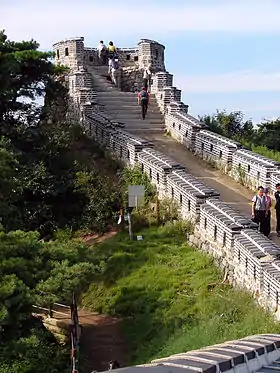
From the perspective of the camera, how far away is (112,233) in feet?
59.1

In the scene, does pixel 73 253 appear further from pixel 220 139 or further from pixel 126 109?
pixel 126 109

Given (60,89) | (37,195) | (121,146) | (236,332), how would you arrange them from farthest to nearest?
1. (60,89)
2. (121,146)
3. (37,195)
4. (236,332)

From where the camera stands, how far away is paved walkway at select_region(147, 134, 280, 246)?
56.5 feet

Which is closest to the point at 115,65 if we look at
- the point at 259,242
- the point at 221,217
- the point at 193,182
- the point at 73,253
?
the point at 193,182

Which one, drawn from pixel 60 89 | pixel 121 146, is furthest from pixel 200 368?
pixel 60 89

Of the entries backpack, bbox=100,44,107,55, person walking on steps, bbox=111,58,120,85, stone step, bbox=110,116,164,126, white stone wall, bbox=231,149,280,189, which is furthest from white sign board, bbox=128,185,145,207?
backpack, bbox=100,44,107,55

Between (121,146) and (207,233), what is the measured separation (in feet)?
21.0

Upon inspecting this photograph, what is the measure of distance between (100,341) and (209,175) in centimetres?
691

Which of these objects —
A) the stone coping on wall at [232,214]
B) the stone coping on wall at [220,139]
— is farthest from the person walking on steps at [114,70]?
the stone coping on wall at [232,214]

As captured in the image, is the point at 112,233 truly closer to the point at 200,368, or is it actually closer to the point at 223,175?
the point at 223,175

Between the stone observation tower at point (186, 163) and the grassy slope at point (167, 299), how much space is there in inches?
13.9

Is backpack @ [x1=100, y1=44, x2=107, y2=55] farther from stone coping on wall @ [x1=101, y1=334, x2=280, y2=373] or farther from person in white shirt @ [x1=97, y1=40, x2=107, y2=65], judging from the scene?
stone coping on wall @ [x1=101, y1=334, x2=280, y2=373]

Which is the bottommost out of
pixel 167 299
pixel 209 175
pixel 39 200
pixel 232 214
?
pixel 167 299

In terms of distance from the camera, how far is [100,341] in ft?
45.5
